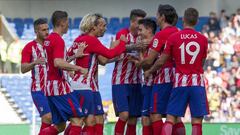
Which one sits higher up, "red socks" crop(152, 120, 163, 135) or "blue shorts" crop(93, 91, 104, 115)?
"blue shorts" crop(93, 91, 104, 115)

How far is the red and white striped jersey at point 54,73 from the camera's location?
13.2 m

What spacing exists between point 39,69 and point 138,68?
1.79 metres

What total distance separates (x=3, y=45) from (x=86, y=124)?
14.9 meters

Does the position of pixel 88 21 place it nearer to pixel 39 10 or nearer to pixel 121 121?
pixel 121 121

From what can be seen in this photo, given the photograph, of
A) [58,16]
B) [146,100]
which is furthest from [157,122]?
[58,16]

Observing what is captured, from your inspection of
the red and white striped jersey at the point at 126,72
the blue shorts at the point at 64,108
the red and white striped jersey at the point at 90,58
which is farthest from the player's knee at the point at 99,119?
the red and white striped jersey at the point at 126,72

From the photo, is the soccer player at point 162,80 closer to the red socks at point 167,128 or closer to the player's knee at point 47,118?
the red socks at point 167,128

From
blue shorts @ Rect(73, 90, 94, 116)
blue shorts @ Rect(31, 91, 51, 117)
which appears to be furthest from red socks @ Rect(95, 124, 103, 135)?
blue shorts @ Rect(31, 91, 51, 117)

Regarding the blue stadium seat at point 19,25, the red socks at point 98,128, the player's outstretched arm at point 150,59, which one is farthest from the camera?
the blue stadium seat at point 19,25

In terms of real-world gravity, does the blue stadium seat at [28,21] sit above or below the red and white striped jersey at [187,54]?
above

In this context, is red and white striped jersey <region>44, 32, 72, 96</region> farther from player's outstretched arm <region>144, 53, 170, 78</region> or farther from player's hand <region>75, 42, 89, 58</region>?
player's outstretched arm <region>144, 53, 170, 78</region>

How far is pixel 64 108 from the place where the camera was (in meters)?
13.4

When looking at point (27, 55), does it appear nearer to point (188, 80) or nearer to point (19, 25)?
point (188, 80)

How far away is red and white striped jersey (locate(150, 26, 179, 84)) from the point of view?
1366cm
